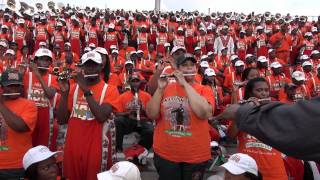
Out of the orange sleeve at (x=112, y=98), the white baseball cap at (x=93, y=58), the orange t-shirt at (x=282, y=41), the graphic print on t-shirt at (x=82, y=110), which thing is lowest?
the graphic print on t-shirt at (x=82, y=110)

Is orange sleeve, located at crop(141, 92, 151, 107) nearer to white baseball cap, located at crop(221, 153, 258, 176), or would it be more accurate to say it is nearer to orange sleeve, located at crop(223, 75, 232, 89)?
orange sleeve, located at crop(223, 75, 232, 89)

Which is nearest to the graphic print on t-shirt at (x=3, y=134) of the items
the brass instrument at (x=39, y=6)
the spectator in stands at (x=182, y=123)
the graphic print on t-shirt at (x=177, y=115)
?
the spectator in stands at (x=182, y=123)

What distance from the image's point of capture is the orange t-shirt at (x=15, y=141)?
4.22 meters

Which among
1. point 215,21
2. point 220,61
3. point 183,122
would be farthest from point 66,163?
point 215,21

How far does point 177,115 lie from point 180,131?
6.1 inches

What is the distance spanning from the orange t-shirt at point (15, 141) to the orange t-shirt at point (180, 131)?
1.25 meters

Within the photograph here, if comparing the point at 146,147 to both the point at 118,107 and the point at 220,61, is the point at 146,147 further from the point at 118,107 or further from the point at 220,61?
the point at 220,61

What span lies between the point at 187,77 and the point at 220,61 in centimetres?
1054

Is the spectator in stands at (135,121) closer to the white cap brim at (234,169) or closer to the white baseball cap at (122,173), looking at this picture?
the white cap brim at (234,169)

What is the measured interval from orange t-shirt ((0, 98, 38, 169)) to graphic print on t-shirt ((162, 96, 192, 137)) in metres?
1.29

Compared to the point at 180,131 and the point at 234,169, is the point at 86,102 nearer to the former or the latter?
the point at 180,131

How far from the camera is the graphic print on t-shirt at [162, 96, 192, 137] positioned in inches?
169

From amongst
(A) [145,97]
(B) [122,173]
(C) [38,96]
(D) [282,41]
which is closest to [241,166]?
(B) [122,173]

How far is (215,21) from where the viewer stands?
26.3m
